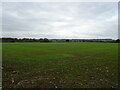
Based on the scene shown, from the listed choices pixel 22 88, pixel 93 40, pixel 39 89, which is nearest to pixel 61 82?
pixel 39 89

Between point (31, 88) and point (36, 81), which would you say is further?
point (36, 81)

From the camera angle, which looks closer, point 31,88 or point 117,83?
point 31,88

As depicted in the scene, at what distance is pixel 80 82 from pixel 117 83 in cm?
173

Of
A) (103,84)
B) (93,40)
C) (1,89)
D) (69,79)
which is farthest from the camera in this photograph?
(93,40)

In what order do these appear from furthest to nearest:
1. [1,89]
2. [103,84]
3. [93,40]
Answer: [93,40], [103,84], [1,89]

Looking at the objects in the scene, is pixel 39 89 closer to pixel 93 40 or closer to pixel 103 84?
pixel 103 84

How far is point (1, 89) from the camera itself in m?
5.16

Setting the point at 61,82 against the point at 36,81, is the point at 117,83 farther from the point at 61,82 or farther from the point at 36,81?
the point at 36,81

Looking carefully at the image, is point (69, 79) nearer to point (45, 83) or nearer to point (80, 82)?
point (80, 82)

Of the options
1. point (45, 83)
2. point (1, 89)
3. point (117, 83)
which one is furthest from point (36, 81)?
point (117, 83)

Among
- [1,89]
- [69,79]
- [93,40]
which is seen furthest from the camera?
[93,40]

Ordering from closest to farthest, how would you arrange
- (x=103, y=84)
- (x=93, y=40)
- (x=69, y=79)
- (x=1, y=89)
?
(x=1, y=89), (x=103, y=84), (x=69, y=79), (x=93, y=40)

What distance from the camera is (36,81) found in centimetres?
609

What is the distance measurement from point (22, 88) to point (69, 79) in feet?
7.65
